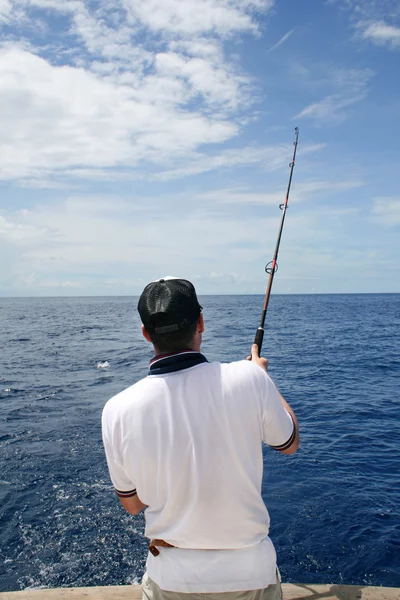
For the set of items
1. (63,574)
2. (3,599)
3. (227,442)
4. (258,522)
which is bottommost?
(63,574)

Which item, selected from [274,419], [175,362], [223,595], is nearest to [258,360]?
[274,419]

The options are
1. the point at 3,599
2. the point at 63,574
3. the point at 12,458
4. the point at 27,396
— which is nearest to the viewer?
the point at 3,599

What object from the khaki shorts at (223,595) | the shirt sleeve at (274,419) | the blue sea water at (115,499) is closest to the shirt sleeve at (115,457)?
the khaki shorts at (223,595)

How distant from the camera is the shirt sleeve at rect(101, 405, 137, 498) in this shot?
2043mm

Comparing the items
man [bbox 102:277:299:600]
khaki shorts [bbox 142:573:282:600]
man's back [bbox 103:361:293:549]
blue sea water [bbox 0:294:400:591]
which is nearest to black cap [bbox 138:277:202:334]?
man [bbox 102:277:299:600]

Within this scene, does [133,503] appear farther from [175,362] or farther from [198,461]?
[175,362]

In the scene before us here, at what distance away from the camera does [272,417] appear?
205 centimetres

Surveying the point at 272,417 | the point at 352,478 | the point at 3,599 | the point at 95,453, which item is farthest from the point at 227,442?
the point at 95,453

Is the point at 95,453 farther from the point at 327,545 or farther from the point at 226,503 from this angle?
the point at 226,503

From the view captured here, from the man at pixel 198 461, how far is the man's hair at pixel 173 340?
0.04 feet

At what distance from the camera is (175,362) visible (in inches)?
80.7

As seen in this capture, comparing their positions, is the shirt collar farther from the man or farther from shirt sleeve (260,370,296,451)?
shirt sleeve (260,370,296,451)

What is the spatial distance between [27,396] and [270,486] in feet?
36.3

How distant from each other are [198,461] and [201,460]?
0.01m
